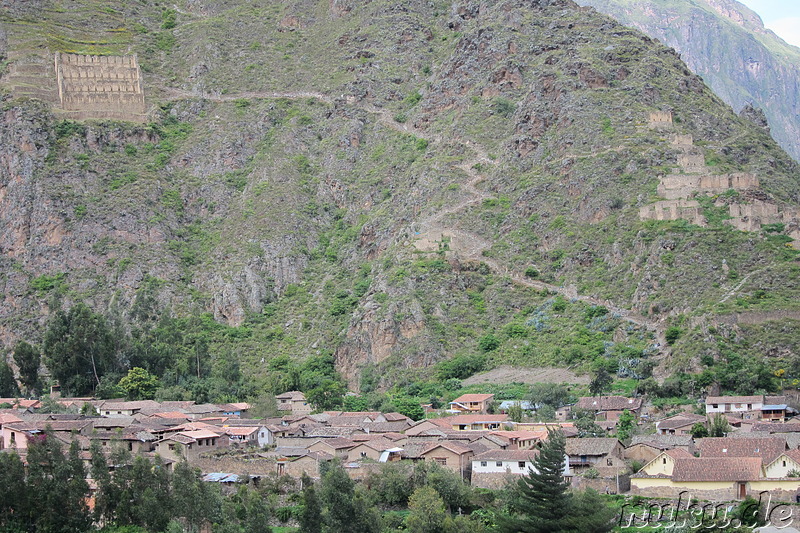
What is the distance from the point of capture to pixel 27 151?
421ft

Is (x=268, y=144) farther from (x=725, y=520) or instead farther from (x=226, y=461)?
(x=725, y=520)

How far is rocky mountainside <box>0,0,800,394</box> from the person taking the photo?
10275 cm

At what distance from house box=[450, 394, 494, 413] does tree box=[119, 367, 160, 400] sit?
2413cm

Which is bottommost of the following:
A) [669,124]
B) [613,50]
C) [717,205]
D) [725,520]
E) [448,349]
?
[725,520]

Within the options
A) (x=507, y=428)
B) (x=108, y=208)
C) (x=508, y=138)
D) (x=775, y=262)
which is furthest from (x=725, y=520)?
(x=108, y=208)

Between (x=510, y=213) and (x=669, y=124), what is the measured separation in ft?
58.4

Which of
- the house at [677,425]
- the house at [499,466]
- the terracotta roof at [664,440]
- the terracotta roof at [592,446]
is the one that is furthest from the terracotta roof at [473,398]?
the terracotta roof at [592,446]

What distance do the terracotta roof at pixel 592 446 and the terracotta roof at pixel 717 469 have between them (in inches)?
203

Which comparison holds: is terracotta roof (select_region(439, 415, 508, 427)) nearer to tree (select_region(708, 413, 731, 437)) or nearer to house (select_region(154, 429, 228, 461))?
tree (select_region(708, 413, 731, 437))

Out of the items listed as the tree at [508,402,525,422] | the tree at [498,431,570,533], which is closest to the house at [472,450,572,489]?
the tree at [498,431,570,533]

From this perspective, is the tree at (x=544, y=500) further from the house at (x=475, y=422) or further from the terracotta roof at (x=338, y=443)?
the house at (x=475, y=422)

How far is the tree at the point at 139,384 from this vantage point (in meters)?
97.1

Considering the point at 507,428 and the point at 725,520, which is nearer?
the point at 725,520

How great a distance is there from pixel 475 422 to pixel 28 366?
38.5 meters
